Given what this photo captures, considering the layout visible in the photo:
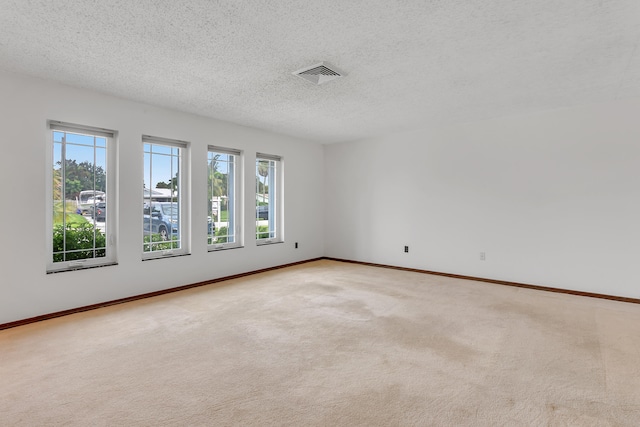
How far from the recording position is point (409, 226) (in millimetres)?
5801

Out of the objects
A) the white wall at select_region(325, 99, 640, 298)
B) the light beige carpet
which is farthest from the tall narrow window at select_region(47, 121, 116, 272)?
the white wall at select_region(325, 99, 640, 298)

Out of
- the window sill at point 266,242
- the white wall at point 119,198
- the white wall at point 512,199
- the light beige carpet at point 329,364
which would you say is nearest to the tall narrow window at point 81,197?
the white wall at point 119,198

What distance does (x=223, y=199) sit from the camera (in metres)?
5.20

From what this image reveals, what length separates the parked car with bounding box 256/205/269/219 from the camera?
5.72m

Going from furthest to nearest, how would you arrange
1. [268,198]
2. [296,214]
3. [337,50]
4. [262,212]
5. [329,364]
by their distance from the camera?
1. [296,214]
2. [268,198]
3. [262,212]
4. [337,50]
5. [329,364]

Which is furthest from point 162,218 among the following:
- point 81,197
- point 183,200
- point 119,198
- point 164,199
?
point 81,197

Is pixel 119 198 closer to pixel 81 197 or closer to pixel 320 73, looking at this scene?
pixel 81 197

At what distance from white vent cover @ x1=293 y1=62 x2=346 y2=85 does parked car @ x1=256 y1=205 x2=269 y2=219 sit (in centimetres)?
285

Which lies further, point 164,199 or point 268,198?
point 268,198

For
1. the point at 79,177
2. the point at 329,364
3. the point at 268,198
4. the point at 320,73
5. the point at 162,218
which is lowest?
the point at 329,364

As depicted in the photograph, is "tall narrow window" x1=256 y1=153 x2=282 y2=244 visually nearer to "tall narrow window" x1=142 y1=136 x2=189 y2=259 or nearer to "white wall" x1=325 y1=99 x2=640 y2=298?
"tall narrow window" x1=142 y1=136 x2=189 y2=259

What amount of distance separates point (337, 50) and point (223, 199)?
3.17 meters

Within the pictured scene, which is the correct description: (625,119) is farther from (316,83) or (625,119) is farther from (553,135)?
(316,83)

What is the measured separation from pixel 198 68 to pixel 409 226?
163 inches
